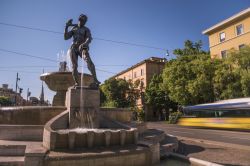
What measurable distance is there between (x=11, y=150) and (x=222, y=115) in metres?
22.7

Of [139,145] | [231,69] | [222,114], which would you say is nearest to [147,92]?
[231,69]

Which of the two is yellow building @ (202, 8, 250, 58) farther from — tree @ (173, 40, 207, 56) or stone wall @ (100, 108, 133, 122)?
stone wall @ (100, 108, 133, 122)

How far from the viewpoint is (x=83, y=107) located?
361 inches

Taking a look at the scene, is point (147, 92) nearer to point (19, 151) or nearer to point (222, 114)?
point (222, 114)

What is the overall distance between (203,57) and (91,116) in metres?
30.2

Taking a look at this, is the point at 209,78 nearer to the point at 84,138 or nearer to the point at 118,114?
the point at 118,114

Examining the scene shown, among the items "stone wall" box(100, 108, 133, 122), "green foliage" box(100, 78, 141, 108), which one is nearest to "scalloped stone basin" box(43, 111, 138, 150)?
"stone wall" box(100, 108, 133, 122)

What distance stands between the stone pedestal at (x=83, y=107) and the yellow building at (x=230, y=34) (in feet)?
103

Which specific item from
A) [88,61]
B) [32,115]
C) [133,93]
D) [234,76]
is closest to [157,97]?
[133,93]

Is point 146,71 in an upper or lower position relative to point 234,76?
upper

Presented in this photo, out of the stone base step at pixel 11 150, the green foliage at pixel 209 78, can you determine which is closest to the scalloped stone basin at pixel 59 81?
the stone base step at pixel 11 150

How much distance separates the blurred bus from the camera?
74.7 ft

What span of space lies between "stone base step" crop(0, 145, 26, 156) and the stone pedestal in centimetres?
208

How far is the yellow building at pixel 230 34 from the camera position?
116ft
